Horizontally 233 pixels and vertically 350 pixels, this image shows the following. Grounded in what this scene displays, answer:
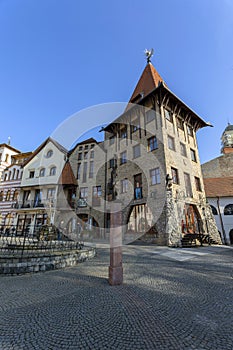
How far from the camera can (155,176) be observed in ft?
49.4

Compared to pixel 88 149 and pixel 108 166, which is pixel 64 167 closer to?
pixel 88 149

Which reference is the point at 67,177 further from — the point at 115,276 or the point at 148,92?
the point at 115,276

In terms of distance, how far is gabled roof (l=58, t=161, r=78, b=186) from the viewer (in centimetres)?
2227

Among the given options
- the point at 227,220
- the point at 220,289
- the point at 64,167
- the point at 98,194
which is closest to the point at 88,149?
the point at 64,167

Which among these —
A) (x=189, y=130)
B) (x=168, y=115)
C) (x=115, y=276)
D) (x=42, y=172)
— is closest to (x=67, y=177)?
(x=42, y=172)

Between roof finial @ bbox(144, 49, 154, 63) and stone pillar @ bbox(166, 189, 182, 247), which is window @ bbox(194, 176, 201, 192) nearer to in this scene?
stone pillar @ bbox(166, 189, 182, 247)

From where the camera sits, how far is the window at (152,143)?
15922 millimetres

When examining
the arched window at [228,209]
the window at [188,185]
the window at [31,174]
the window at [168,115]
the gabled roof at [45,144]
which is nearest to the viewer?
the window at [188,185]

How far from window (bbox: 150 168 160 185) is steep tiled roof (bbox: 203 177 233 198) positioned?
39.5ft

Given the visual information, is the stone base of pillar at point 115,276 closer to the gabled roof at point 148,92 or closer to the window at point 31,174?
the gabled roof at point 148,92

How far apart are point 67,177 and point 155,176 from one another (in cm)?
1294

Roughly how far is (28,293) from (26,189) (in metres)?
22.2

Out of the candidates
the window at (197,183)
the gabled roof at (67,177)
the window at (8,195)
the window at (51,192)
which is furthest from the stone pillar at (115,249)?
the window at (8,195)

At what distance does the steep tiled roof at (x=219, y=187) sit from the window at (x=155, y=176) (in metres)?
12.0
